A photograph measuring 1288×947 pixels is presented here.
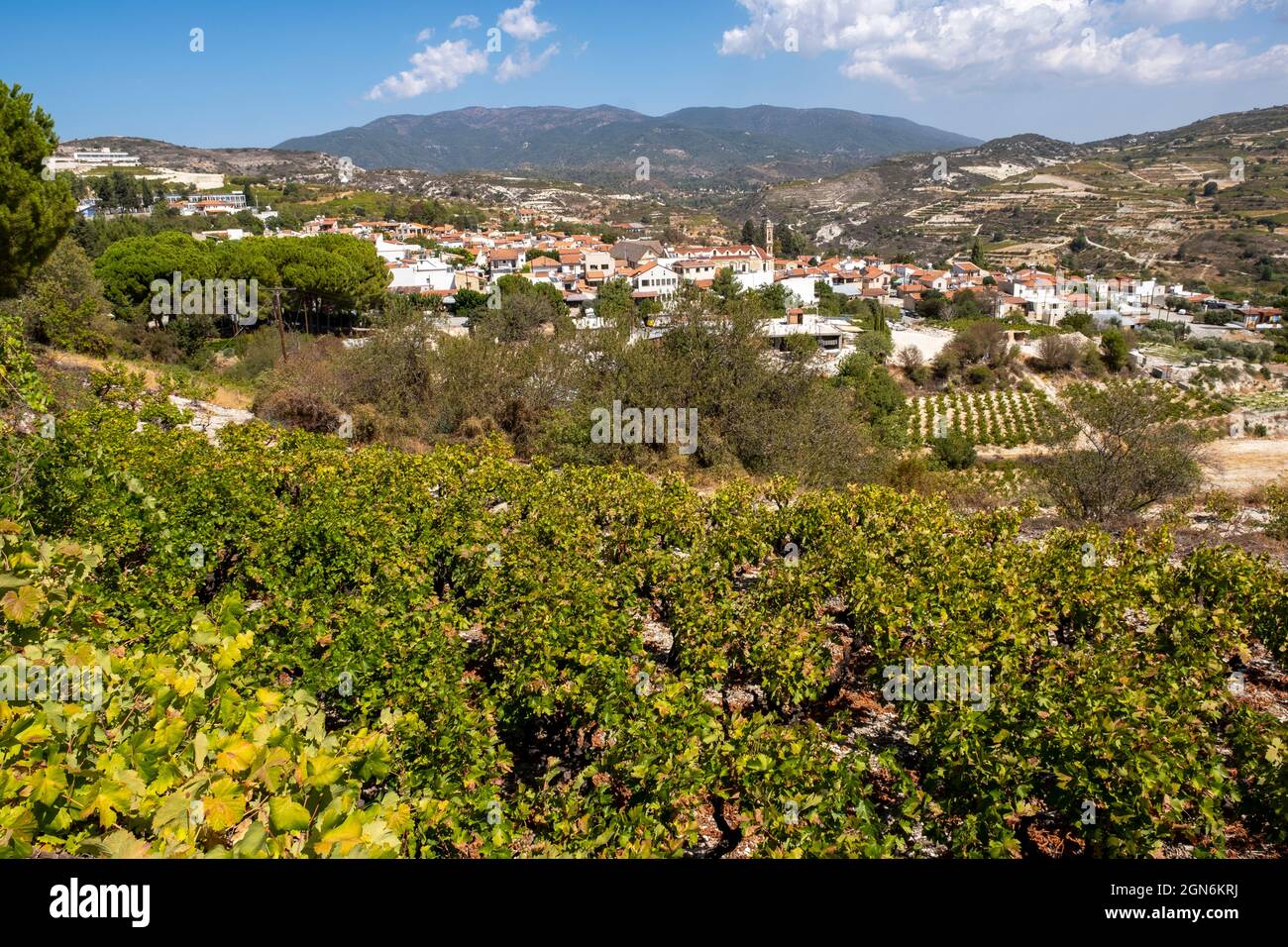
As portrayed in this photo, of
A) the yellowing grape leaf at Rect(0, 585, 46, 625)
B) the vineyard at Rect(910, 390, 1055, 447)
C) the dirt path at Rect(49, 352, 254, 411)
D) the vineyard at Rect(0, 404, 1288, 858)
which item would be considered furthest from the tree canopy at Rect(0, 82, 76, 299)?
the vineyard at Rect(910, 390, 1055, 447)

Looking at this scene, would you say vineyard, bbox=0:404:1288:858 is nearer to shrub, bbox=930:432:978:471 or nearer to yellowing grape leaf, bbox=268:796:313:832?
yellowing grape leaf, bbox=268:796:313:832

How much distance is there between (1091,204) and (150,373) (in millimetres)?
143320

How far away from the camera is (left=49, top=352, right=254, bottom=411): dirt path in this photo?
67.2 feet

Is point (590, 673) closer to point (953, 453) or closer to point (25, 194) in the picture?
point (25, 194)

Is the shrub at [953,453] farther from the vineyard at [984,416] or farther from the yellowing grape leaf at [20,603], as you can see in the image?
the yellowing grape leaf at [20,603]

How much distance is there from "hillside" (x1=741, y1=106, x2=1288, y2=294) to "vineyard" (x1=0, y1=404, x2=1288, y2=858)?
106 metres

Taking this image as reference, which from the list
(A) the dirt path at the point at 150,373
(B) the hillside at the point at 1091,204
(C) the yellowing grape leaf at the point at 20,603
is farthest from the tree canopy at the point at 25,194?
(B) the hillside at the point at 1091,204

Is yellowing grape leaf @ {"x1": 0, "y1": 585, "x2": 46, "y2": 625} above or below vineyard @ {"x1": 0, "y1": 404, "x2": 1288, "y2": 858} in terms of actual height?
above

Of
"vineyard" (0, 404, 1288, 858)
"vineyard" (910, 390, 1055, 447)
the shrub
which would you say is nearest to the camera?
"vineyard" (0, 404, 1288, 858)

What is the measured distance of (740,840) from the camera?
5.60 metres

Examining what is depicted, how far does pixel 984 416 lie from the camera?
1764 inches

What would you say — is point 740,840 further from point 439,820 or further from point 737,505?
point 737,505

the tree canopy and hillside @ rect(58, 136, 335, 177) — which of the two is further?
hillside @ rect(58, 136, 335, 177)

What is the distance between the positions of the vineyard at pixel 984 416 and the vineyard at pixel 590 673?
2956cm
